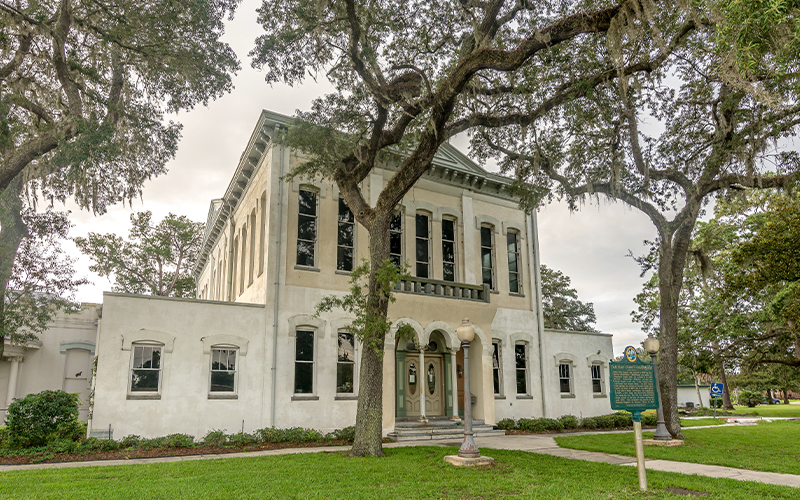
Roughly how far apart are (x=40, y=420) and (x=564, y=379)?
1707 cm

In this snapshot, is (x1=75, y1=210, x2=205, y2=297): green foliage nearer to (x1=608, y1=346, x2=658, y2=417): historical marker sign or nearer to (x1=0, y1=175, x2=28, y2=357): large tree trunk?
(x1=0, y1=175, x2=28, y2=357): large tree trunk

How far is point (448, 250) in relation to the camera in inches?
759

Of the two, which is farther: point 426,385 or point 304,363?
point 426,385

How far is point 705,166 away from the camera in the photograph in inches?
588

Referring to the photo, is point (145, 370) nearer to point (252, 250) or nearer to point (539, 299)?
point (252, 250)

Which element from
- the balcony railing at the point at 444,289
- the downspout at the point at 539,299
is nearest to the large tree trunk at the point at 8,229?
the balcony railing at the point at 444,289

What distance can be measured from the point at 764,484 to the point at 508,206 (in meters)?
14.2

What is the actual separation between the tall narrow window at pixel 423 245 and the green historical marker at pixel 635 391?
34.6ft

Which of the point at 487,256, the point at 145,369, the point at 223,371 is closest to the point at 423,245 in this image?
the point at 487,256

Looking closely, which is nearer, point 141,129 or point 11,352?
point 141,129

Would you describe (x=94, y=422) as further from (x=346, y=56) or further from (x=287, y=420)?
(x=346, y=56)

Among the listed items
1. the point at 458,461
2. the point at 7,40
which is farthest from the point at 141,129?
the point at 458,461

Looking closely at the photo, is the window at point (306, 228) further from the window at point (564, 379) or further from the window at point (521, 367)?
the window at point (564, 379)

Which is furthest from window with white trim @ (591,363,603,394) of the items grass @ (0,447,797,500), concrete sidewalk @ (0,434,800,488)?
grass @ (0,447,797,500)
